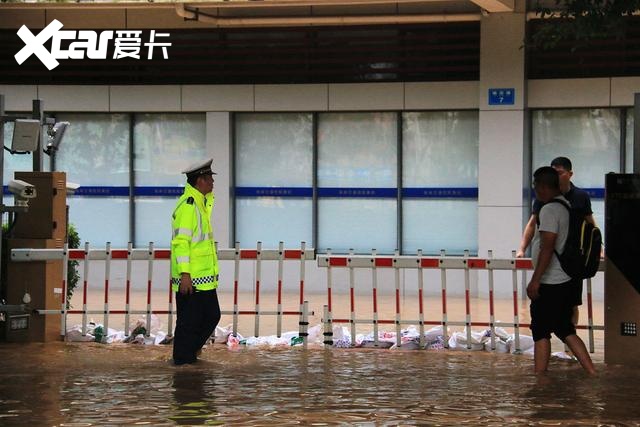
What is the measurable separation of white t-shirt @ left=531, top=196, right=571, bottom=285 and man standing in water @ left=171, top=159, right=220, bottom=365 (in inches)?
121

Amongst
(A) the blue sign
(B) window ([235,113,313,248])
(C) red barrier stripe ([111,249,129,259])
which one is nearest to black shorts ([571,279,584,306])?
(C) red barrier stripe ([111,249,129,259])

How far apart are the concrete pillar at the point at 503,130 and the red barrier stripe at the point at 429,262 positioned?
6.15 m

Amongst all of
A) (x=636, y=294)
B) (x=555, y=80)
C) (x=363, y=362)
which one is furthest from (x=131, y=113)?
(x=636, y=294)

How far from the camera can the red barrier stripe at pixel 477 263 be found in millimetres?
11484

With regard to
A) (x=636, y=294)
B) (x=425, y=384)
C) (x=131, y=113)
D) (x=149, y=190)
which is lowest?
(x=425, y=384)

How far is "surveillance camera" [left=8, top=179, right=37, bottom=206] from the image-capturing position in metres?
11.7

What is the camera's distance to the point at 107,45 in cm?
1853

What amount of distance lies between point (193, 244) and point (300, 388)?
1.83m

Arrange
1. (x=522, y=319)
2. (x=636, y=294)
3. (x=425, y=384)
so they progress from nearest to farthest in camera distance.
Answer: (x=425, y=384) → (x=636, y=294) → (x=522, y=319)

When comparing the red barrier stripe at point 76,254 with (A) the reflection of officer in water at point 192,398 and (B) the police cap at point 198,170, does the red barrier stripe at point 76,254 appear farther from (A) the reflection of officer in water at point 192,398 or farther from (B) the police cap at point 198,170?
(A) the reflection of officer in water at point 192,398

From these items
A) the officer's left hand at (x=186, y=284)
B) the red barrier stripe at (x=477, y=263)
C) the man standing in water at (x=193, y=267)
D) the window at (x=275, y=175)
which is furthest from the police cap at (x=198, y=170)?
the window at (x=275, y=175)

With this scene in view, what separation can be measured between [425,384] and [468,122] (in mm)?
9610

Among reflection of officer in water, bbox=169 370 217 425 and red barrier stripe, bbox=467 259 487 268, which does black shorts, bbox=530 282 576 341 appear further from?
reflection of officer in water, bbox=169 370 217 425

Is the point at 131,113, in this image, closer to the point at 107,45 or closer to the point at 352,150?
the point at 107,45
